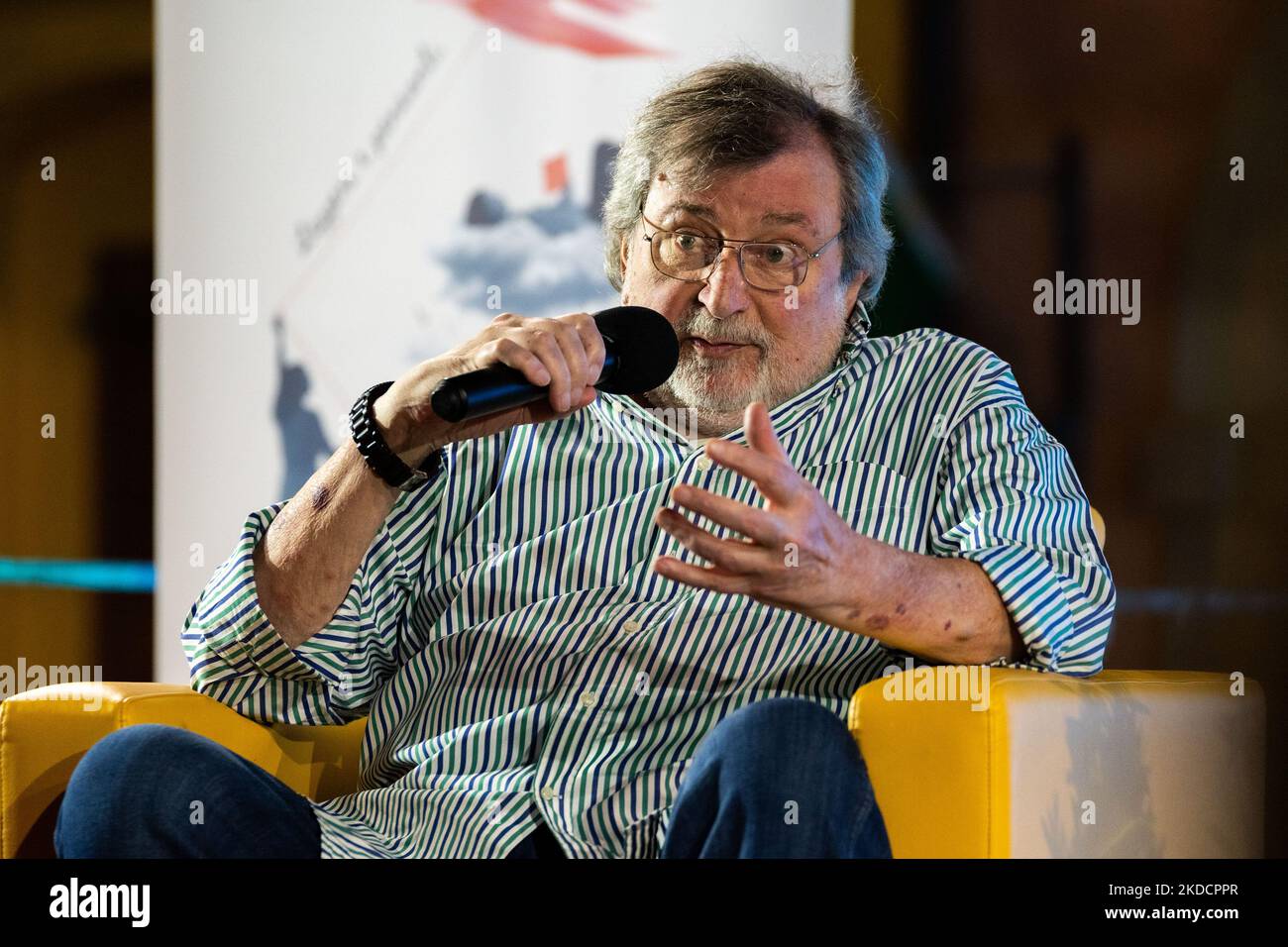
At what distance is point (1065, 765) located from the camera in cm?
133

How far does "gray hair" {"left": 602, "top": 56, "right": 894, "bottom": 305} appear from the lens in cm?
167

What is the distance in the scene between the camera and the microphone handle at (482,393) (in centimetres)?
123

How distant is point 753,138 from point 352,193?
4.39ft

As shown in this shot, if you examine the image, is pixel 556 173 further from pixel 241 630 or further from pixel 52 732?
pixel 52 732

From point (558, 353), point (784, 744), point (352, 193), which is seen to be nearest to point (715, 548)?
point (784, 744)

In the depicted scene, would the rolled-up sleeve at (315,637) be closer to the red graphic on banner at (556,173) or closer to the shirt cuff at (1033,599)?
the shirt cuff at (1033,599)

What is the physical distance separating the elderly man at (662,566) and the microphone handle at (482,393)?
0.02 metres

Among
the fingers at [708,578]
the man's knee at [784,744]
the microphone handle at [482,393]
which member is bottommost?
the man's knee at [784,744]

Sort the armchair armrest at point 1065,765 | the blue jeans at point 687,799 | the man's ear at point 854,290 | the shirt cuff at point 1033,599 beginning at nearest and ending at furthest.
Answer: the blue jeans at point 687,799
the armchair armrest at point 1065,765
the shirt cuff at point 1033,599
the man's ear at point 854,290

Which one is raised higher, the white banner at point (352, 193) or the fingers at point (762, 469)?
the white banner at point (352, 193)

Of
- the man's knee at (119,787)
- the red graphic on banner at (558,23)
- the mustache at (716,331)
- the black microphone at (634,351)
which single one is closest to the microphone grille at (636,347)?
the black microphone at (634,351)

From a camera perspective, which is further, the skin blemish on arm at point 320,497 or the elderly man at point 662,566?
the skin blemish on arm at point 320,497

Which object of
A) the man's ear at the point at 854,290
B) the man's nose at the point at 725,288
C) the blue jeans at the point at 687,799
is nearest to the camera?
the blue jeans at the point at 687,799
